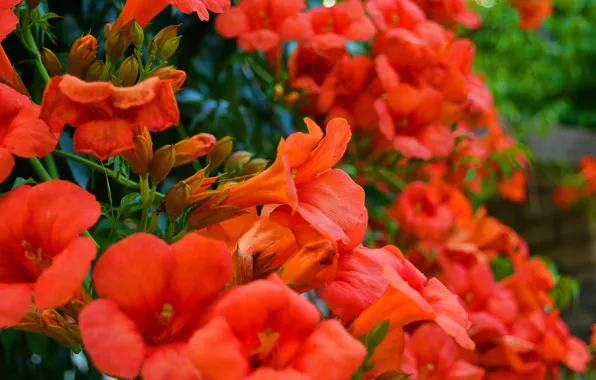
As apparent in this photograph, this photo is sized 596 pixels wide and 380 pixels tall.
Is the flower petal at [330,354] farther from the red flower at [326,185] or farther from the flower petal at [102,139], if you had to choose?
the flower petal at [102,139]

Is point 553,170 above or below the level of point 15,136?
below

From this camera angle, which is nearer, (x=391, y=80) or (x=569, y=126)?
(x=391, y=80)

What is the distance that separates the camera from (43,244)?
0.57m

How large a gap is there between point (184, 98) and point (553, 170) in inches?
79.2

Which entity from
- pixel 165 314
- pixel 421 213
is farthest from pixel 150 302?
pixel 421 213

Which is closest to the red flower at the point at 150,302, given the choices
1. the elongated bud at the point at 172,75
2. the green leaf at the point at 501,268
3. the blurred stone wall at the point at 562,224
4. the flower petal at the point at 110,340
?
the flower petal at the point at 110,340

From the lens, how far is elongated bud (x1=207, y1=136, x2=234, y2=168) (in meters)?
0.78

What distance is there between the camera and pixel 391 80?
115 cm

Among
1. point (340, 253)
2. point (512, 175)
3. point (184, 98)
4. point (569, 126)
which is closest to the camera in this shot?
point (340, 253)

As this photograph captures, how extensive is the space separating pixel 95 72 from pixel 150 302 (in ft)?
0.91

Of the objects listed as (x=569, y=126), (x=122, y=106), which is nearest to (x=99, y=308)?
(x=122, y=106)

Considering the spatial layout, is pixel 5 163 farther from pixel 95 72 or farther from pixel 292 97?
pixel 292 97

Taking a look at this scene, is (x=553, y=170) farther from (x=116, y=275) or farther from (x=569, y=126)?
(x=116, y=275)

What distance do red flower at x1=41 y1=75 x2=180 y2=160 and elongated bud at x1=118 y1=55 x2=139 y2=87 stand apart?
8cm
